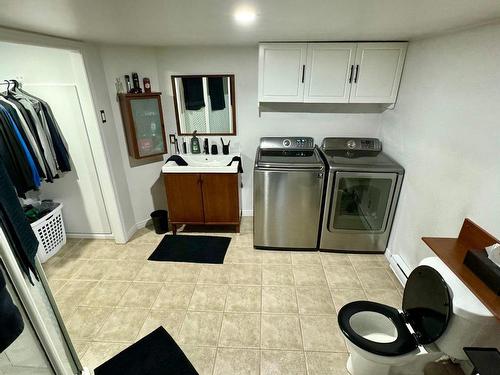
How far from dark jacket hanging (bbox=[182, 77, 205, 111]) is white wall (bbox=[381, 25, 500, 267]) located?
209 centimetres

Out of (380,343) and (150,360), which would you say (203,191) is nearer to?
(150,360)

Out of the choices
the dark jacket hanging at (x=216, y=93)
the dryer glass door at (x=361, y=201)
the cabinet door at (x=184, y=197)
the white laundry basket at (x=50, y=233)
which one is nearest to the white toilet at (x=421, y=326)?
the dryer glass door at (x=361, y=201)

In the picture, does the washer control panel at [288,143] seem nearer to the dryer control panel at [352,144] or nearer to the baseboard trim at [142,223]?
the dryer control panel at [352,144]

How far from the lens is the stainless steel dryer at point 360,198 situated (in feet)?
7.91

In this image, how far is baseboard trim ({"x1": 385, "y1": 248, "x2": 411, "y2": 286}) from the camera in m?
2.30

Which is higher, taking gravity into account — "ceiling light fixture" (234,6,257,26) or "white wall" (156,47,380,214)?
"ceiling light fixture" (234,6,257,26)

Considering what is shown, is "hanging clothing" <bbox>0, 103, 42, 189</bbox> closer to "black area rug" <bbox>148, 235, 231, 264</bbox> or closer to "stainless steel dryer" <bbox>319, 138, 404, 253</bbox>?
"black area rug" <bbox>148, 235, 231, 264</bbox>

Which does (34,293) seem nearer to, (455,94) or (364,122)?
(455,94)

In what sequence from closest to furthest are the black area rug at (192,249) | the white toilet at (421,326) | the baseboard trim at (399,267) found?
the white toilet at (421,326), the baseboard trim at (399,267), the black area rug at (192,249)

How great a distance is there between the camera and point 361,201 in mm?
2605

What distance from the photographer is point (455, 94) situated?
1755 mm

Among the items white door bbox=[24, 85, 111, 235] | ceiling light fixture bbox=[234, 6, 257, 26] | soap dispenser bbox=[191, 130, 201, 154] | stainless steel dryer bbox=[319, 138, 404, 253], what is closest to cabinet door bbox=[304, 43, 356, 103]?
stainless steel dryer bbox=[319, 138, 404, 253]

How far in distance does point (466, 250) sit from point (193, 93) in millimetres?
2801

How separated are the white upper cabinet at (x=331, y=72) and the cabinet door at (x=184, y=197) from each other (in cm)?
116
